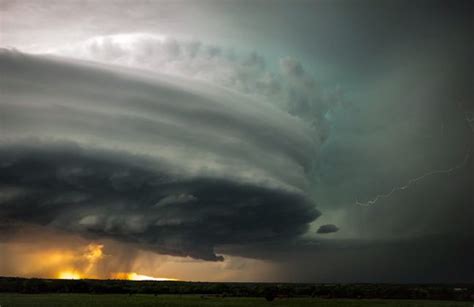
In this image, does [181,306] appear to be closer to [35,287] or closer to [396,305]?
[396,305]

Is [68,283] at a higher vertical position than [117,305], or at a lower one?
higher

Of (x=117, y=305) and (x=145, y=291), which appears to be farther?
(x=145, y=291)

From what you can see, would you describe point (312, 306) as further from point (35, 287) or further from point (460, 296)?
point (35, 287)

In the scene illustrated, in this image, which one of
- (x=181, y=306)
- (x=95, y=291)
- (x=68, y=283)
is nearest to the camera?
(x=181, y=306)

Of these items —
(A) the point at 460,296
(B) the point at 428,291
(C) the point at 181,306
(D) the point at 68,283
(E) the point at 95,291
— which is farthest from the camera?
(D) the point at 68,283

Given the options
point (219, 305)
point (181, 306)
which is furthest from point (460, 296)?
point (181, 306)

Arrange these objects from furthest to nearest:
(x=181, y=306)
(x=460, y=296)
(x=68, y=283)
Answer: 1. (x=68, y=283)
2. (x=460, y=296)
3. (x=181, y=306)

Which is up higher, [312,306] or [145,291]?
[145,291]

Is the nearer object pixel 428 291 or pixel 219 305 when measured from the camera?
pixel 219 305

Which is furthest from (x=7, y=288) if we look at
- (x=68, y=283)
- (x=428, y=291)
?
(x=428, y=291)
